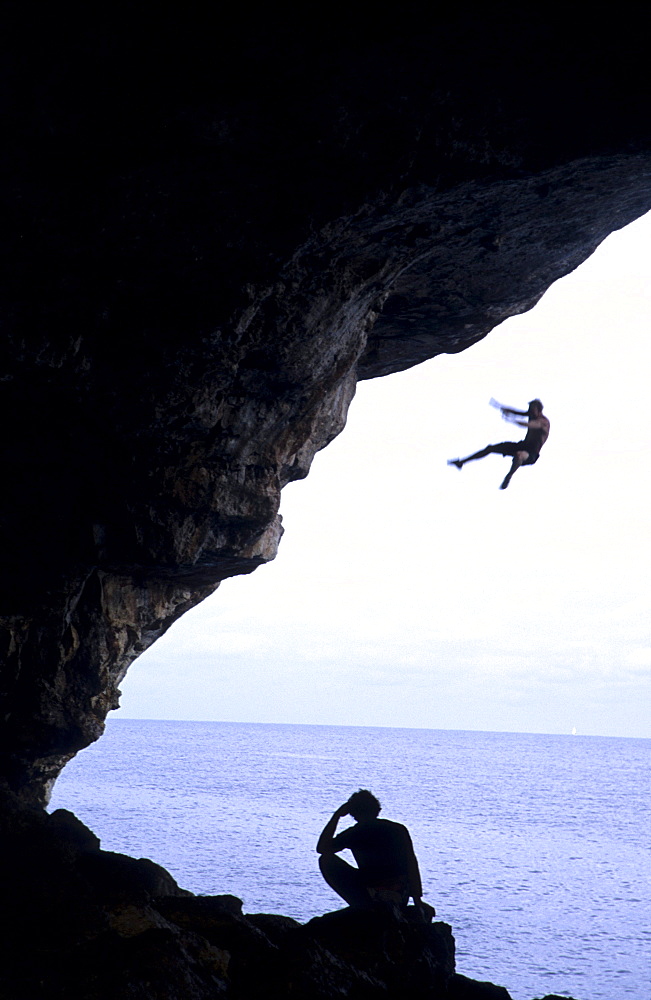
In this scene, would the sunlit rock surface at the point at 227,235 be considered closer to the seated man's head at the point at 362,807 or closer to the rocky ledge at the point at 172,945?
the rocky ledge at the point at 172,945

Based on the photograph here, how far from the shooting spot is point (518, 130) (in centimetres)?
657

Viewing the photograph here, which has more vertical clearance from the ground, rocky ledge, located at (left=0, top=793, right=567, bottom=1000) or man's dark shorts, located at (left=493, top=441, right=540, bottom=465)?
man's dark shorts, located at (left=493, top=441, right=540, bottom=465)

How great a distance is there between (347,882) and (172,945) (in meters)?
3.00

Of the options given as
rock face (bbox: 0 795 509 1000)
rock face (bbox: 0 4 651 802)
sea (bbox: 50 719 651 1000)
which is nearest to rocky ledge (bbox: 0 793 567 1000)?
rock face (bbox: 0 795 509 1000)

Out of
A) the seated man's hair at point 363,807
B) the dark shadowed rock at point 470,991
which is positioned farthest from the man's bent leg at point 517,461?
the dark shadowed rock at point 470,991

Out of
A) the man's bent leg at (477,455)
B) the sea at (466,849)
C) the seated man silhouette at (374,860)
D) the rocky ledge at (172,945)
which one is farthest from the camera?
the sea at (466,849)

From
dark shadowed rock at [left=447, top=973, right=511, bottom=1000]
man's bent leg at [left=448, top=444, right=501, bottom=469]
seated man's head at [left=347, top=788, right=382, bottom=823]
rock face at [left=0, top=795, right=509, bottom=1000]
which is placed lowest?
dark shadowed rock at [left=447, top=973, right=511, bottom=1000]

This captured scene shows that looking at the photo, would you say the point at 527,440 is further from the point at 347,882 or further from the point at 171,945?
the point at 171,945

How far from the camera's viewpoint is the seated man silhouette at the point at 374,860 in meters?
8.38

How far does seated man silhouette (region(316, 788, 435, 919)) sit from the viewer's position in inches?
330

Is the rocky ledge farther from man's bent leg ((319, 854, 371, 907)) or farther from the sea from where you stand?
the sea

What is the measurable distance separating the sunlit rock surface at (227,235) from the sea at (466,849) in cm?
1373

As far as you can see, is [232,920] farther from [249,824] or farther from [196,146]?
[249,824]

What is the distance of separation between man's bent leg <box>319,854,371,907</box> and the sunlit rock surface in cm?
290
